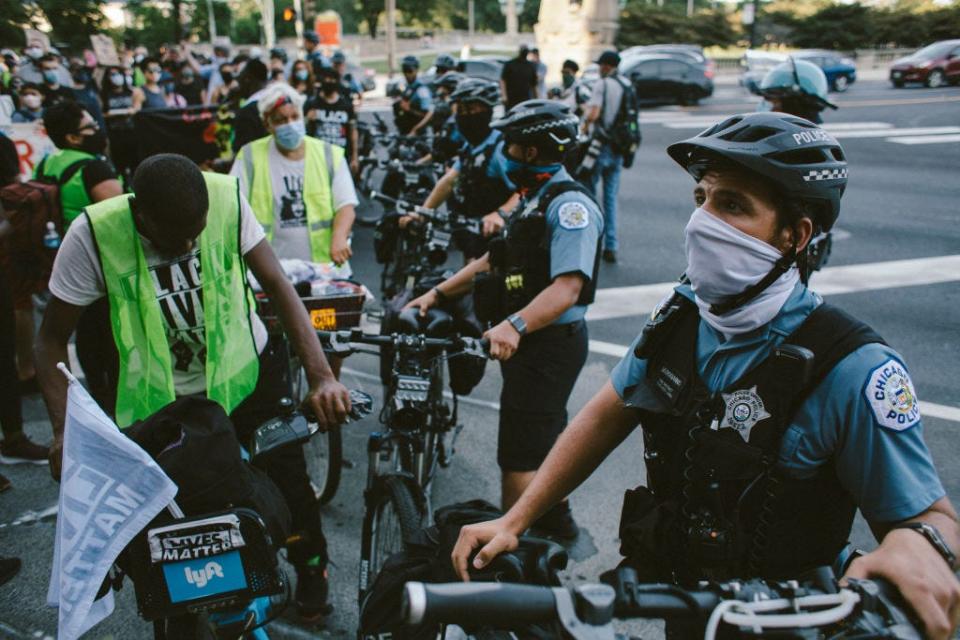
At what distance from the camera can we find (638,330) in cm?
691

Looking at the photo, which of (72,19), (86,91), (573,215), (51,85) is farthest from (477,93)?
(72,19)

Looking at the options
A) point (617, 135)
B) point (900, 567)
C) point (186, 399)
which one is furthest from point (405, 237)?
point (900, 567)

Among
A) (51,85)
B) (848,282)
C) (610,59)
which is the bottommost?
(848,282)

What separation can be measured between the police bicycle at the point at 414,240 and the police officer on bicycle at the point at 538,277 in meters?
1.56

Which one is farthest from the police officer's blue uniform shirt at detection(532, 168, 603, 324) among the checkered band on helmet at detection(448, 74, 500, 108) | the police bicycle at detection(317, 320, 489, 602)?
the checkered band on helmet at detection(448, 74, 500, 108)

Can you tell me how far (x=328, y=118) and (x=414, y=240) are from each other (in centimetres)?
349

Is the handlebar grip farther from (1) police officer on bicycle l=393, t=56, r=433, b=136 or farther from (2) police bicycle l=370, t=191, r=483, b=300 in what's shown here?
(1) police officer on bicycle l=393, t=56, r=433, b=136

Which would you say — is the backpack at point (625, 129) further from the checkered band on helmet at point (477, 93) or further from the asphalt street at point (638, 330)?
the checkered band on helmet at point (477, 93)

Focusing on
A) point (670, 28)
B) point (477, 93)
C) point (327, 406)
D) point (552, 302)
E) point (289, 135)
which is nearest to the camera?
point (327, 406)

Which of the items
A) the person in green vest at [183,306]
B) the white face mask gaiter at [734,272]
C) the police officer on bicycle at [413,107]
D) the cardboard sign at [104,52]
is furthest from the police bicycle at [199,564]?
the cardboard sign at [104,52]

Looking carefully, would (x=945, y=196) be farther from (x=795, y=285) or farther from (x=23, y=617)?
(x=23, y=617)

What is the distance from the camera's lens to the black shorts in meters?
3.59

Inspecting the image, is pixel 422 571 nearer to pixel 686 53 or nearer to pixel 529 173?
pixel 529 173

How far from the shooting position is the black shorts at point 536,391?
359cm
